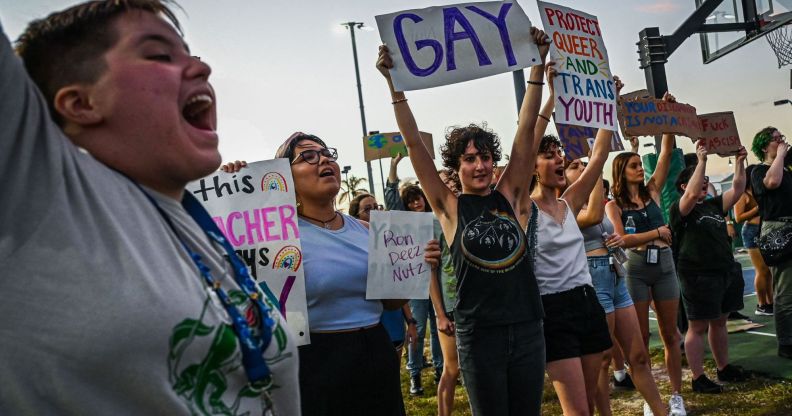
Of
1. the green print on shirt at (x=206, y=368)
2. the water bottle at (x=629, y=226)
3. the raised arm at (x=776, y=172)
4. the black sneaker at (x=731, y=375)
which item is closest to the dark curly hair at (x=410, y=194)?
the water bottle at (x=629, y=226)

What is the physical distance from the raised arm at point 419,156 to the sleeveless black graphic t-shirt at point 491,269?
4.1 inches

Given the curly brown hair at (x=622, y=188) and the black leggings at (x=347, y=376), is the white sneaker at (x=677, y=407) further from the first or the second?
the black leggings at (x=347, y=376)

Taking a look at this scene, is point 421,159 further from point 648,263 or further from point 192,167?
point 648,263

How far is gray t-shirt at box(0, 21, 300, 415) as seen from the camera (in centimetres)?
88

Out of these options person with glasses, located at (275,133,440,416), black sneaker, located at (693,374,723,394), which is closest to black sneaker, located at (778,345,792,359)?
black sneaker, located at (693,374,723,394)

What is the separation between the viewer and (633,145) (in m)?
6.25

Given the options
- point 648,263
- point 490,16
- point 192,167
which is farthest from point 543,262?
point 192,167

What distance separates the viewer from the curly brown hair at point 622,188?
512 centimetres

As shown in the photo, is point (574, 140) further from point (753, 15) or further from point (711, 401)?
point (753, 15)

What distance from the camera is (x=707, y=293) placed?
16.9 ft

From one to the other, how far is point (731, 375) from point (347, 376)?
426 cm

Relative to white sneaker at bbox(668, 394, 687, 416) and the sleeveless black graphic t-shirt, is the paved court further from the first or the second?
the sleeveless black graphic t-shirt

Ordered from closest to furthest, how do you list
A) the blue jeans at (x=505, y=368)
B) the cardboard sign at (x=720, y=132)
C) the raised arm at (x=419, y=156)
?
the blue jeans at (x=505, y=368)
the raised arm at (x=419, y=156)
the cardboard sign at (x=720, y=132)

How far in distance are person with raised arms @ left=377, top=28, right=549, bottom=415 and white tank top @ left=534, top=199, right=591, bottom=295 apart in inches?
10.6
